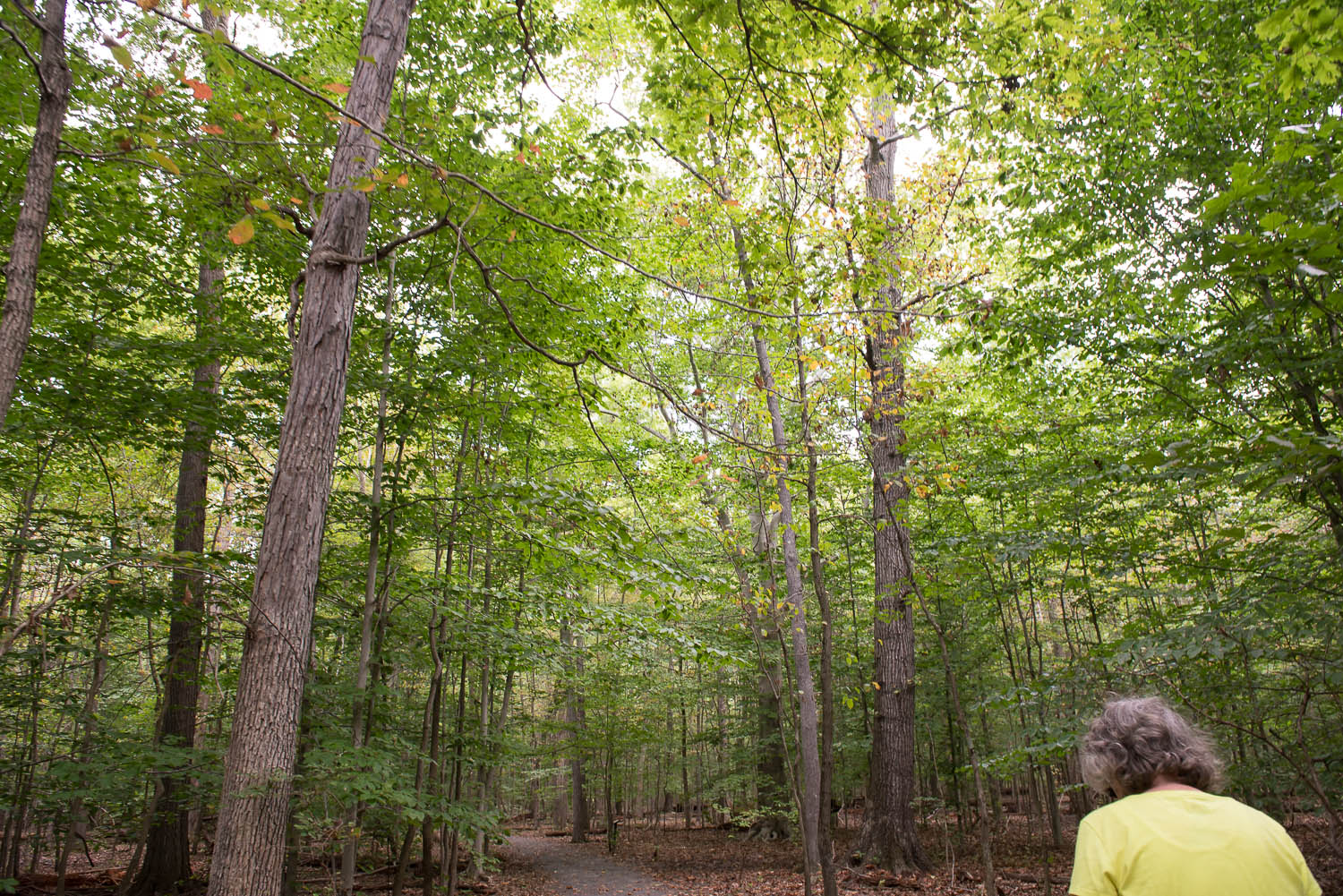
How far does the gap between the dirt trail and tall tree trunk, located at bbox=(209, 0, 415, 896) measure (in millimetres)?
7352

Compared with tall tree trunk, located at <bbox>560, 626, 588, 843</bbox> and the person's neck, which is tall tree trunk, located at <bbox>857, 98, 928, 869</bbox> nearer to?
tall tree trunk, located at <bbox>560, 626, 588, 843</bbox>

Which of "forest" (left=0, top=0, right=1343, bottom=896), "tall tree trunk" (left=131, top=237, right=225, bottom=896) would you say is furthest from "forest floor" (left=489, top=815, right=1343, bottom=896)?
"tall tree trunk" (left=131, top=237, right=225, bottom=896)

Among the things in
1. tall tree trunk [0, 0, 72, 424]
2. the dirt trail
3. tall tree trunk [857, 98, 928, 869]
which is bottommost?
Answer: the dirt trail

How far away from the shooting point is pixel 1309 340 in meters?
4.61

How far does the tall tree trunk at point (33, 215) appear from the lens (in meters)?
2.65

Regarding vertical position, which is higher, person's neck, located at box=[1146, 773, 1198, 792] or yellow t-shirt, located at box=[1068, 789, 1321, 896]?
person's neck, located at box=[1146, 773, 1198, 792]

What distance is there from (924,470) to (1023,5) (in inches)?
134

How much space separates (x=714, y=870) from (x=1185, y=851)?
37.5 feet

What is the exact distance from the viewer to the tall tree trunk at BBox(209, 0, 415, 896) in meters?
3.25

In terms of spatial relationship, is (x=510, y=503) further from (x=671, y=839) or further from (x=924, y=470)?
(x=671, y=839)

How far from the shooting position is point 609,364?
295 centimetres

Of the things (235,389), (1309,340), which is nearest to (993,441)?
(1309,340)

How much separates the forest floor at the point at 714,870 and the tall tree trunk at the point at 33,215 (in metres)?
4.68

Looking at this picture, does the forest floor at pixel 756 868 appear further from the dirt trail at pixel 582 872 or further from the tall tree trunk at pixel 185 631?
the tall tree trunk at pixel 185 631
